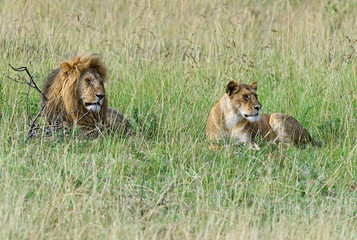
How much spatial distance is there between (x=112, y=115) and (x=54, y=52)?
6.35 feet

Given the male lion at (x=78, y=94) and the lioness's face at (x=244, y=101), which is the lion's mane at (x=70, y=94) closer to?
the male lion at (x=78, y=94)

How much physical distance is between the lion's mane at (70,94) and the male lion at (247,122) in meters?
1.20

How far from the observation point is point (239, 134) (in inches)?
256

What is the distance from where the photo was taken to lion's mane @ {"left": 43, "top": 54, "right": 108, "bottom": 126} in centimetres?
633

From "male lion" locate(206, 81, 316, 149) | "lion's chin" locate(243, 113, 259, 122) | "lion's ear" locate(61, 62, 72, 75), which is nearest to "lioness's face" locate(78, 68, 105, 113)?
"lion's ear" locate(61, 62, 72, 75)

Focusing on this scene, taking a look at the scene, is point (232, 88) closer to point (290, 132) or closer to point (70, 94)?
point (290, 132)

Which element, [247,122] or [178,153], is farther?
[247,122]

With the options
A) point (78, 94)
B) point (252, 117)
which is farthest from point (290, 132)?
point (78, 94)

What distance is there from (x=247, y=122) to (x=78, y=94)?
175 cm

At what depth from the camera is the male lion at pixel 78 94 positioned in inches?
249

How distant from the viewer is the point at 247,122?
21.5ft

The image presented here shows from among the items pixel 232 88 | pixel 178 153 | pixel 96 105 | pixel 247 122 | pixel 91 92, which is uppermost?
pixel 232 88

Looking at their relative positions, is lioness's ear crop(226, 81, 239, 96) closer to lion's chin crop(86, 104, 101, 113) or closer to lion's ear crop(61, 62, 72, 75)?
lion's chin crop(86, 104, 101, 113)

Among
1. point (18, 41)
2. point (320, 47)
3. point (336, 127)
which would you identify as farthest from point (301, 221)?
point (18, 41)
